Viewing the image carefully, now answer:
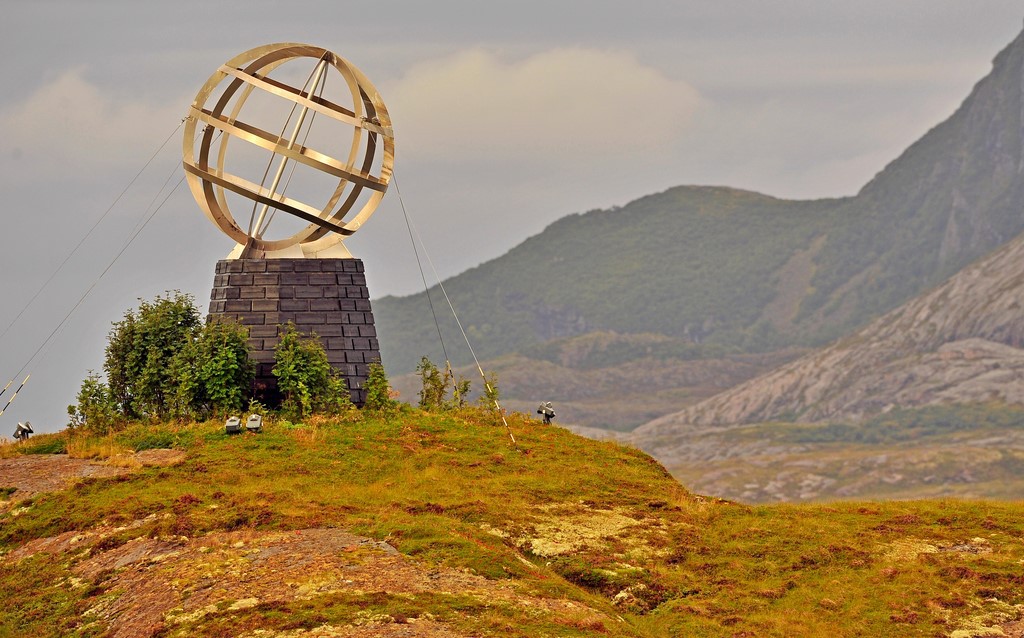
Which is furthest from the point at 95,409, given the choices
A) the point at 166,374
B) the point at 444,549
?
the point at 444,549

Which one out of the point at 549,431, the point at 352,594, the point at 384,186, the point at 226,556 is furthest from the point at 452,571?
the point at 384,186

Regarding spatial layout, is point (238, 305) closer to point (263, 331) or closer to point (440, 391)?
point (263, 331)

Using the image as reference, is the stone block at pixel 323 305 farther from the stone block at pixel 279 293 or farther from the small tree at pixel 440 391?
the small tree at pixel 440 391

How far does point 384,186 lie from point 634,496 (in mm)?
11460

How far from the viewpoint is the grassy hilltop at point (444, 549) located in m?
19.5

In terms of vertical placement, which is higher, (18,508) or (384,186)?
(384,186)

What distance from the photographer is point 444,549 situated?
70.7 ft

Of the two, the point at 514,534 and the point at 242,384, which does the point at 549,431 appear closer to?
the point at 242,384

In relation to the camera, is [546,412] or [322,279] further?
[322,279]

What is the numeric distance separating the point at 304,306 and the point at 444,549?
1434 centimetres

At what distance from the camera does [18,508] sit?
25.3 meters

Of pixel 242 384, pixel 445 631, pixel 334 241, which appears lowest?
pixel 445 631

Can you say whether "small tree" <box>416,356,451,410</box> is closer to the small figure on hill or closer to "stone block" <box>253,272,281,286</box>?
the small figure on hill

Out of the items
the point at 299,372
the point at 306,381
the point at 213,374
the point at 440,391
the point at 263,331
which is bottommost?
the point at 440,391
